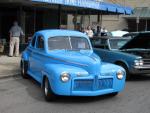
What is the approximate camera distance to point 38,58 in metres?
11.1

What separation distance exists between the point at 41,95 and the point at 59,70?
4.40ft

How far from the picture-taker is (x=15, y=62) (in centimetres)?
1750

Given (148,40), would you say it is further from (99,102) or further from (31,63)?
(99,102)

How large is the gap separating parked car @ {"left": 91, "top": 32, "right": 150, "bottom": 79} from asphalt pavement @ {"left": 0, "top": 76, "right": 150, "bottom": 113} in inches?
47.1

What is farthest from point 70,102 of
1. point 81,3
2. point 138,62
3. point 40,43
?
point 81,3

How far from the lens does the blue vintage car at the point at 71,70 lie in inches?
362

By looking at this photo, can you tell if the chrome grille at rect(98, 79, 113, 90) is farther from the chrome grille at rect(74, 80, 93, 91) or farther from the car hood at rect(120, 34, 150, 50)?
the car hood at rect(120, 34, 150, 50)

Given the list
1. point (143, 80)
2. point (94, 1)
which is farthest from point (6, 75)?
point (94, 1)

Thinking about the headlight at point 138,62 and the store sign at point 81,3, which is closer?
the headlight at point 138,62

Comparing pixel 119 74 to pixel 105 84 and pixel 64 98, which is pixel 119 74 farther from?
pixel 64 98

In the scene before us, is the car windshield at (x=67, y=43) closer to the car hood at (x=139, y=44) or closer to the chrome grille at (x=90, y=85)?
the chrome grille at (x=90, y=85)

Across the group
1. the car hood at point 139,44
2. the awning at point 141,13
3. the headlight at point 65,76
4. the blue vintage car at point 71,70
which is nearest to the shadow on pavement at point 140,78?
the car hood at point 139,44

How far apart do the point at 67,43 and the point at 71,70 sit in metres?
1.85

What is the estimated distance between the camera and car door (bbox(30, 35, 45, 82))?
35.6ft
